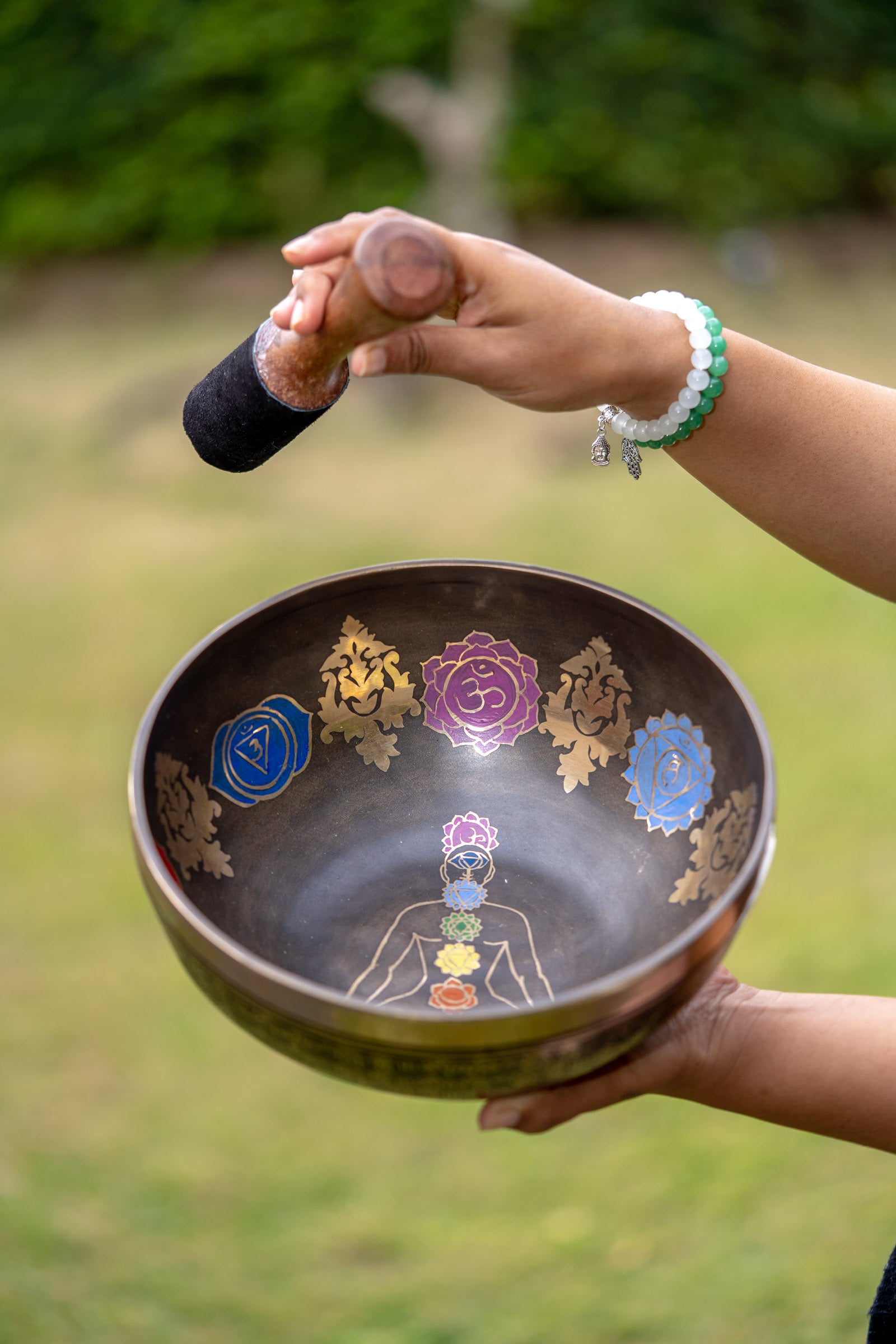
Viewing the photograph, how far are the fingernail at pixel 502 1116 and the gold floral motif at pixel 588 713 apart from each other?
1.08ft

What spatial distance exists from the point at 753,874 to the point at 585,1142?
1140mm

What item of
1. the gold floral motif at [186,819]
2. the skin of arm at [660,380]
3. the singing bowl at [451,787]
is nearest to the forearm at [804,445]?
the skin of arm at [660,380]

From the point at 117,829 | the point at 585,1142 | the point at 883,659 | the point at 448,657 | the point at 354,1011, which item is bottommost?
the point at 354,1011

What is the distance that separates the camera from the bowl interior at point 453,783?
3.26 ft

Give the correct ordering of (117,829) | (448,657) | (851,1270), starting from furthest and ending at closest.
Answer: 1. (117,829)
2. (851,1270)
3. (448,657)

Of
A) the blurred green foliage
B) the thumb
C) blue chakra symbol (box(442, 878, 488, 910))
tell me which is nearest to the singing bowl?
blue chakra symbol (box(442, 878, 488, 910))

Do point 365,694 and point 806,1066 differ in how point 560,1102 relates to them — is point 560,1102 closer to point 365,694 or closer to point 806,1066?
point 806,1066

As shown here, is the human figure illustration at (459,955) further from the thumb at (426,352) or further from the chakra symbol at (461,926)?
the thumb at (426,352)

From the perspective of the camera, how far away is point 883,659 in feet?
9.16

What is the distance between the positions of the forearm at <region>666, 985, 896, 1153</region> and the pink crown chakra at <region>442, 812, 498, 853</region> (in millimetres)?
255

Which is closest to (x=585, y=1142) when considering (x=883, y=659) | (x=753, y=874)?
(x=753, y=874)

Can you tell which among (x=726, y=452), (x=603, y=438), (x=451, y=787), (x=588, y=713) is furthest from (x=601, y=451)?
(x=451, y=787)

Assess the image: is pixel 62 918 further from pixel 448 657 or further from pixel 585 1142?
pixel 448 657

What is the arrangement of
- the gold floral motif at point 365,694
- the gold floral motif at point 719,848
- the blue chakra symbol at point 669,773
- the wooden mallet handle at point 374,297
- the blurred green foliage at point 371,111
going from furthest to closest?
the blurred green foliage at point 371,111
the gold floral motif at point 365,694
the blue chakra symbol at point 669,773
the gold floral motif at point 719,848
the wooden mallet handle at point 374,297
